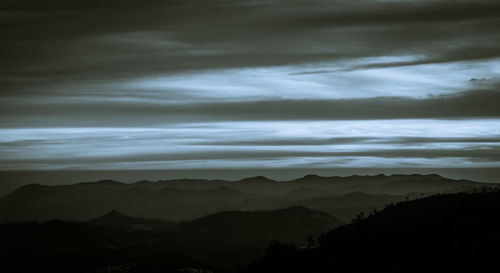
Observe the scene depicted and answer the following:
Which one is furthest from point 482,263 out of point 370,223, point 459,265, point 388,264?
point 370,223

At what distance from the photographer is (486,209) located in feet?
449

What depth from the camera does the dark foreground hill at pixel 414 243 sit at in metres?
108

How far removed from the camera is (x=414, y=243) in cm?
13512

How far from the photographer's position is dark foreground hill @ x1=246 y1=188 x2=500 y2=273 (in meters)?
108

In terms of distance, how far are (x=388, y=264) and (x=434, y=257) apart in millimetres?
10413

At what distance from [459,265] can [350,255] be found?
41.7m

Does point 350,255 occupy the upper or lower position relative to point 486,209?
lower

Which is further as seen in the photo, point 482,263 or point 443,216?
point 443,216

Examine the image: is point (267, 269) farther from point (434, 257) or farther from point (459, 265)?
point (459, 265)

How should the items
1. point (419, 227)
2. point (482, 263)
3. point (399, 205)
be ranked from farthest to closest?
1. point (399, 205)
2. point (419, 227)
3. point (482, 263)

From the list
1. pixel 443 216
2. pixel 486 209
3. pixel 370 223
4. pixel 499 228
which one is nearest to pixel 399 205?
pixel 370 223

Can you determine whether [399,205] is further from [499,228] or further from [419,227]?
[499,228]

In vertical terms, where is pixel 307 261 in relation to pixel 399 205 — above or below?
below

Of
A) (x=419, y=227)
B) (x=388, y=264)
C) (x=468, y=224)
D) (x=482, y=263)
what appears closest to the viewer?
(x=482, y=263)
